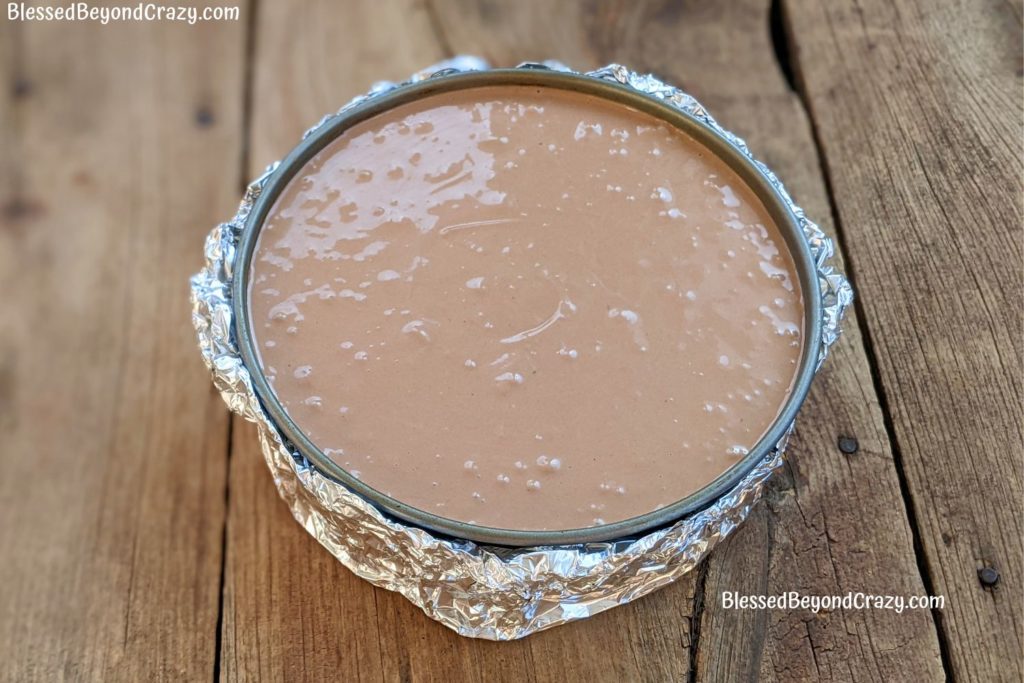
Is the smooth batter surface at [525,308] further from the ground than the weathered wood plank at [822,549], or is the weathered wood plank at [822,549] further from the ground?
the smooth batter surface at [525,308]

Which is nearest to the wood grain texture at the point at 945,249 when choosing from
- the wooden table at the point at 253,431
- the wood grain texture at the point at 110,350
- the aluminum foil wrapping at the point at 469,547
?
the wooden table at the point at 253,431

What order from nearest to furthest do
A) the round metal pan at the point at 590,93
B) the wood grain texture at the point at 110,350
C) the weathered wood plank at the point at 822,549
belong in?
the round metal pan at the point at 590,93 → the weathered wood plank at the point at 822,549 → the wood grain texture at the point at 110,350

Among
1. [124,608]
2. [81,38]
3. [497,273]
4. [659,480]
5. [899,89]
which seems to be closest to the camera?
[659,480]

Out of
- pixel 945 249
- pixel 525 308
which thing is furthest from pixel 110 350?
pixel 945 249

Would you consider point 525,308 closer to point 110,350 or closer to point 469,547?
point 469,547

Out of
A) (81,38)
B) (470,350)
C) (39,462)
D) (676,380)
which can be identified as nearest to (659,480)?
(676,380)

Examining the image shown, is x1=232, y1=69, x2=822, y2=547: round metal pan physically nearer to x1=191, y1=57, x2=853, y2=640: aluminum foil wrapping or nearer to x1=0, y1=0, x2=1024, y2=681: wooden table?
x1=191, y1=57, x2=853, y2=640: aluminum foil wrapping

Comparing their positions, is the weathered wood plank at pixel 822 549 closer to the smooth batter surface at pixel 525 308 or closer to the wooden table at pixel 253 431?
the wooden table at pixel 253 431

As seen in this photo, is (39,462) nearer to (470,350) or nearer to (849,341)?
(470,350)
